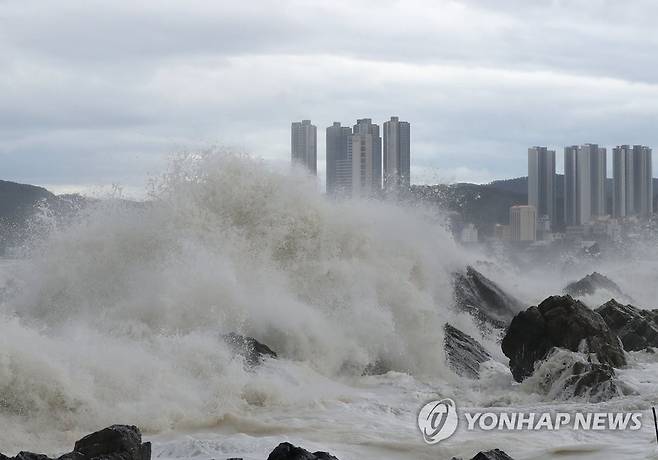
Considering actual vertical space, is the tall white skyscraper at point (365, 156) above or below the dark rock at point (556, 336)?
above

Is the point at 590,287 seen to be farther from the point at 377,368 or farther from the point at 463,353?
the point at 377,368

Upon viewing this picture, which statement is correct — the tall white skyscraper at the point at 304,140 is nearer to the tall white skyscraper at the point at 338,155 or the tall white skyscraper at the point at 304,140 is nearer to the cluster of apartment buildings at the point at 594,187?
the tall white skyscraper at the point at 338,155


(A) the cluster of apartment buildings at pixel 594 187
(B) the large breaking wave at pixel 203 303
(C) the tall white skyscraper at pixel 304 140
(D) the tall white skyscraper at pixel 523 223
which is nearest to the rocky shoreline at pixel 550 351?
(B) the large breaking wave at pixel 203 303

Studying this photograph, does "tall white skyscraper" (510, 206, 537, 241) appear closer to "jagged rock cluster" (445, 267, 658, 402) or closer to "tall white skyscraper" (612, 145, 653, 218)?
"tall white skyscraper" (612, 145, 653, 218)

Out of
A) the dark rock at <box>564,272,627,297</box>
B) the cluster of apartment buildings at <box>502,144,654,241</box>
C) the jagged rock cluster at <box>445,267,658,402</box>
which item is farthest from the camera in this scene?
the cluster of apartment buildings at <box>502,144,654,241</box>

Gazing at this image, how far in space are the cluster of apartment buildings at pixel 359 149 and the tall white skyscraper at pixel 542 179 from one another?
3638 centimetres

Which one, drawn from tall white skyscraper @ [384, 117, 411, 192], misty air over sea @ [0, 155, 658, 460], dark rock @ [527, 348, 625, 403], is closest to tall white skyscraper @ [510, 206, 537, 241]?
tall white skyscraper @ [384, 117, 411, 192]

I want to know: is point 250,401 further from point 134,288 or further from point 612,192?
point 612,192

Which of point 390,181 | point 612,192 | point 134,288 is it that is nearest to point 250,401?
point 134,288

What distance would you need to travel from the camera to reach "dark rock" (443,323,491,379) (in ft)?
49.9

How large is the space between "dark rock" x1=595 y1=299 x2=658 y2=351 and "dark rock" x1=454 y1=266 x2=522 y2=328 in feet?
8.91

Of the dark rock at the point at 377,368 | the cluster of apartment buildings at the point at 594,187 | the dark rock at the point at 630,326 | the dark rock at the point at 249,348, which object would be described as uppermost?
the cluster of apartment buildings at the point at 594,187

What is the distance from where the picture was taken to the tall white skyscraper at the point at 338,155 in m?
70.7

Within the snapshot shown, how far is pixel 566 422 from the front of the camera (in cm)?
1066
